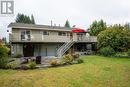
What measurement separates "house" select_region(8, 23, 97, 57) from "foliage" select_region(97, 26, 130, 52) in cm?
542

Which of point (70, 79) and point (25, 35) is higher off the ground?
point (25, 35)

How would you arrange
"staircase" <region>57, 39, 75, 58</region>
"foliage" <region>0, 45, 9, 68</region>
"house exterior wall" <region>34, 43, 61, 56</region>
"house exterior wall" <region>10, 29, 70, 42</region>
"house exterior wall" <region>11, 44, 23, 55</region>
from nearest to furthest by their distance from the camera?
"foliage" <region>0, 45, 9, 68</region>
"house exterior wall" <region>10, 29, 70, 42</region>
"staircase" <region>57, 39, 75, 58</region>
"house exterior wall" <region>11, 44, 23, 55</region>
"house exterior wall" <region>34, 43, 61, 56</region>

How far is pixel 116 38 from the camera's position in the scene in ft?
104

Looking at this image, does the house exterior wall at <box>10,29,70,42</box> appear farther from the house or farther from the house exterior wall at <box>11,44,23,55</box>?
the house exterior wall at <box>11,44,23,55</box>

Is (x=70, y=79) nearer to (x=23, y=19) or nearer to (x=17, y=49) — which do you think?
(x=17, y=49)

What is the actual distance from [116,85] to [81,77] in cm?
297

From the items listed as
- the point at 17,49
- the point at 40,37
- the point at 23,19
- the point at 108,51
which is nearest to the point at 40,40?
the point at 40,37

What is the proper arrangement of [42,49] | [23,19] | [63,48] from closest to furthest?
[63,48]
[42,49]
[23,19]

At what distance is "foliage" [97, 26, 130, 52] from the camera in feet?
104

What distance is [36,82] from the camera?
1473cm

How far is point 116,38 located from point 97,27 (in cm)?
2384

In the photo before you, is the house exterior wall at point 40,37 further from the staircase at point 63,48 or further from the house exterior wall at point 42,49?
the house exterior wall at point 42,49

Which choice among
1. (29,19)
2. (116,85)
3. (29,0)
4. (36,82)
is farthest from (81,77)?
(29,19)

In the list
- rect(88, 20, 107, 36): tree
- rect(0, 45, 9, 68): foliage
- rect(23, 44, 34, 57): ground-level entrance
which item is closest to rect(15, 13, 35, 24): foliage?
rect(88, 20, 107, 36): tree
